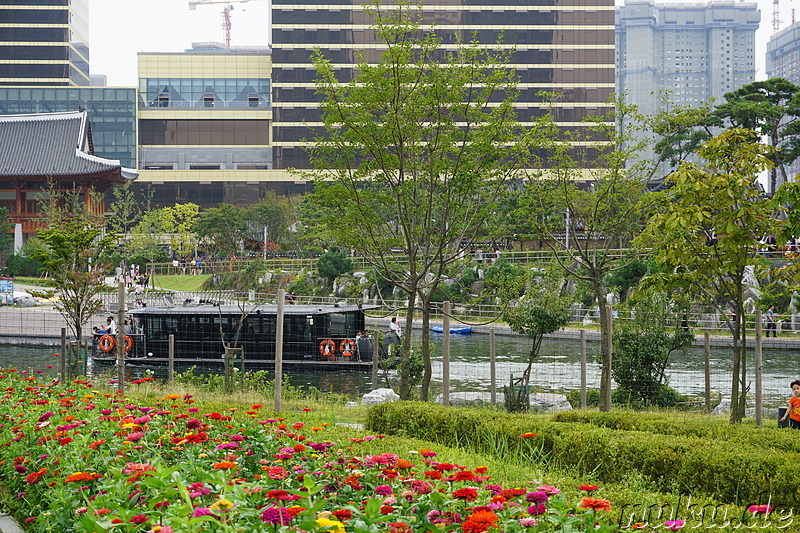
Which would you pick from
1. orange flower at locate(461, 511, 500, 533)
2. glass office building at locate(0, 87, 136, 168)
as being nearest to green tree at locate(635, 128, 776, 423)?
orange flower at locate(461, 511, 500, 533)

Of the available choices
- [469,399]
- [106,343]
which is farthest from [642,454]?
[106,343]

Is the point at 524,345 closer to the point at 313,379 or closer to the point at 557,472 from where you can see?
the point at 313,379

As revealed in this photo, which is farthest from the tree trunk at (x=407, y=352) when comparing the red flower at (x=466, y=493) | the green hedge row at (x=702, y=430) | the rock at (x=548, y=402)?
the red flower at (x=466, y=493)

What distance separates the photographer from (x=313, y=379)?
21.2 m

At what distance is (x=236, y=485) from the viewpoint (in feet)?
13.5

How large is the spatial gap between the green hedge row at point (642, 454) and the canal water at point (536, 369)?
26.5 ft

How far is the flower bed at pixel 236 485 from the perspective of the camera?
3.62 metres

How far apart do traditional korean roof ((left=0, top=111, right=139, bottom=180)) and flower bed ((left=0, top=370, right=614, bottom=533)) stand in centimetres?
5033

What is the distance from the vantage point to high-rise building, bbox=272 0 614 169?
74.5m

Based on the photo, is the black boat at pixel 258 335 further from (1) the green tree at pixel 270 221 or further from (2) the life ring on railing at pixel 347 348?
(1) the green tree at pixel 270 221

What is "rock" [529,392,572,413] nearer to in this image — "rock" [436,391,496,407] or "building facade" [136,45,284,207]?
"rock" [436,391,496,407]

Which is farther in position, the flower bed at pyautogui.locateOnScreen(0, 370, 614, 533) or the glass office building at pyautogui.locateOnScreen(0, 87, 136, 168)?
the glass office building at pyautogui.locateOnScreen(0, 87, 136, 168)

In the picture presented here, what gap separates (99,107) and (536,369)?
219 feet

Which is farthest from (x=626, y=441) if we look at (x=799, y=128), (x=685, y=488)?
(x=799, y=128)
